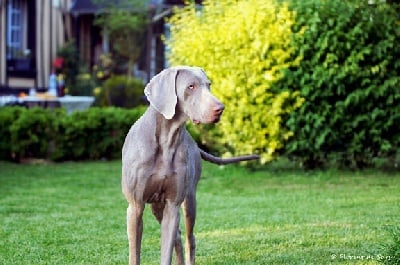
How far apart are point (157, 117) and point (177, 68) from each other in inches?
13.0

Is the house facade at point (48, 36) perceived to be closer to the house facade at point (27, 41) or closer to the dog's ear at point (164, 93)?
the house facade at point (27, 41)

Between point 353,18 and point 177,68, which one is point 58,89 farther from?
point 177,68

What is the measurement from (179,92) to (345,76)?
785 centimetres

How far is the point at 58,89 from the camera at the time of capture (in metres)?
20.8

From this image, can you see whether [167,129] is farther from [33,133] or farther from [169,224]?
[33,133]

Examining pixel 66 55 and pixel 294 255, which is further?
pixel 66 55

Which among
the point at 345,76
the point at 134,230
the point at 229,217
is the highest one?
the point at 345,76

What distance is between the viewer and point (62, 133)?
16234mm

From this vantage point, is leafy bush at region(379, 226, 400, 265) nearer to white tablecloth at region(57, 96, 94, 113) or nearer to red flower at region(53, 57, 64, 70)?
white tablecloth at region(57, 96, 94, 113)

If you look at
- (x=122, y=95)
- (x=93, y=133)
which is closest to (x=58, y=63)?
(x=122, y=95)

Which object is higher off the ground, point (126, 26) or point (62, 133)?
point (126, 26)

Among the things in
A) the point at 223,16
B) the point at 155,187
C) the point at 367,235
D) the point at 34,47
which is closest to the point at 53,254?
the point at 155,187

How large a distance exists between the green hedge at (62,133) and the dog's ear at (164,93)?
10.7 m

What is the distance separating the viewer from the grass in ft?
23.4
